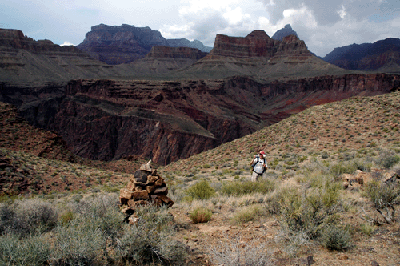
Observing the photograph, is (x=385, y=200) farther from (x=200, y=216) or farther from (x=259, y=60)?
(x=259, y=60)

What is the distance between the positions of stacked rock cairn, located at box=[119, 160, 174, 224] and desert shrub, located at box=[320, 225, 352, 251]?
12.1ft

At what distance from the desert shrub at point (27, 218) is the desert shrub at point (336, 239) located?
536 cm

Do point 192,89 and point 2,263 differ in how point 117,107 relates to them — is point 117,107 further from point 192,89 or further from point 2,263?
point 2,263

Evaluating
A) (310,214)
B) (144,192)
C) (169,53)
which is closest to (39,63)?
(169,53)

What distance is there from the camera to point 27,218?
5898mm

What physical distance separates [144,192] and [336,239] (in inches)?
165

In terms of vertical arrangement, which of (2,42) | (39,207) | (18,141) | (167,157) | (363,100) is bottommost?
(167,157)

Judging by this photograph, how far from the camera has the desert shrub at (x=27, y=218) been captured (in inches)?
221

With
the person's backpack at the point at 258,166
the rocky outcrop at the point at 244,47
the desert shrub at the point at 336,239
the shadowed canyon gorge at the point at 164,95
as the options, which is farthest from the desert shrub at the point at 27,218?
the rocky outcrop at the point at 244,47

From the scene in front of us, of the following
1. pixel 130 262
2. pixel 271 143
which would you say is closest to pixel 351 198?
pixel 130 262

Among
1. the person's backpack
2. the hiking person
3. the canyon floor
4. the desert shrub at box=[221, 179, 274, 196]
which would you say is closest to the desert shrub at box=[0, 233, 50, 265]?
the canyon floor

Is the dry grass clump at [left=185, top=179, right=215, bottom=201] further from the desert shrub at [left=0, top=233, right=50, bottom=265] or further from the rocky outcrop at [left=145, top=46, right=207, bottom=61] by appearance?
the rocky outcrop at [left=145, top=46, right=207, bottom=61]

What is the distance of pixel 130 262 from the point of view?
446 cm

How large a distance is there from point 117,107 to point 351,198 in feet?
230
